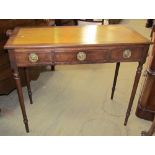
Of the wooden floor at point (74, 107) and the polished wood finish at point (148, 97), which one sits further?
the wooden floor at point (74, 107)

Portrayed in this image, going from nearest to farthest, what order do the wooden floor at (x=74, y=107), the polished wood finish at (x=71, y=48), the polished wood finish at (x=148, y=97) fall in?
the polished wood finish at (x=71, y=48) → the polished wood finish at (x=148, y=97) → the wooden floor at (x=74, y=107)

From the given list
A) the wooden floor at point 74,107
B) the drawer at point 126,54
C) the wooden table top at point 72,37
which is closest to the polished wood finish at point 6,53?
the wooden floor at point 74,107

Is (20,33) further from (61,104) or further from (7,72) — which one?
(61,104)

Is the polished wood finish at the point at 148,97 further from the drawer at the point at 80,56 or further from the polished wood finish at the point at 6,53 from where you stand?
the polished wood finish at the point at 6,53

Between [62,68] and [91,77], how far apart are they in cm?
48

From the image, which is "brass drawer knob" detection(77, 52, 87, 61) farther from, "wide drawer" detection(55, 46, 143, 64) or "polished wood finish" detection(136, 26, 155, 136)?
"polished wood finish" detection(136, 26, 155, 136)

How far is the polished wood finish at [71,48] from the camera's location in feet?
4.03

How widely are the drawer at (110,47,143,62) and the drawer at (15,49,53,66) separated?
432mm

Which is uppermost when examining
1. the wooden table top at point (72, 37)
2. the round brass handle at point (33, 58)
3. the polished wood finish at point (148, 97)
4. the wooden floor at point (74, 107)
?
the wooden table top at point (72, 37)

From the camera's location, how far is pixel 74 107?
1964mm

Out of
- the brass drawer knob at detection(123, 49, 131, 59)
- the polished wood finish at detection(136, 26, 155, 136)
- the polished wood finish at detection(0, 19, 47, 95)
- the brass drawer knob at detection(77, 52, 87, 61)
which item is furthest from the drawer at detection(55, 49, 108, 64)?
the polished wood finish at detection(0, 19, 47, 95)

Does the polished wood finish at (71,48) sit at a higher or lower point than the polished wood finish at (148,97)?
higher

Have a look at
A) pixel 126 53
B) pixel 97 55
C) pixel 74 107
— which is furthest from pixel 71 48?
pixel 74 107
